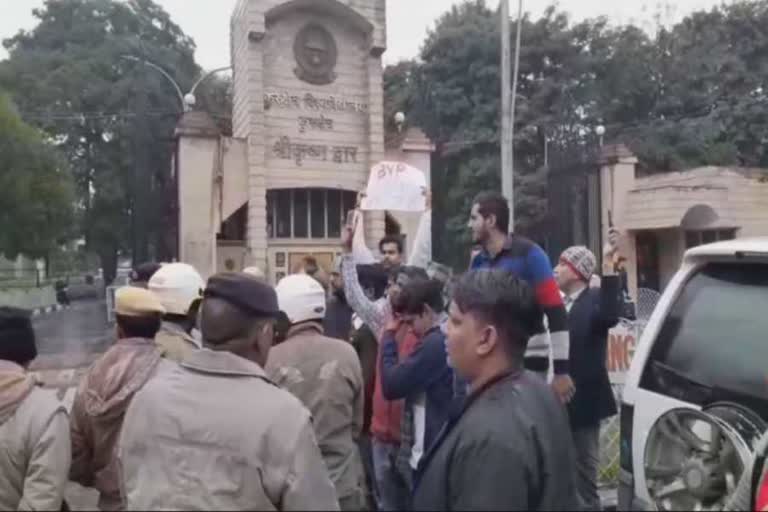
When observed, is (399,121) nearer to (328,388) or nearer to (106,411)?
(328,388)

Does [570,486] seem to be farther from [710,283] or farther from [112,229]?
[112,229]

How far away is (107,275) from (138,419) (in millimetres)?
46216

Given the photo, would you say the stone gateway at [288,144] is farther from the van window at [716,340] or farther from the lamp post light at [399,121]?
the van window at [716,340]

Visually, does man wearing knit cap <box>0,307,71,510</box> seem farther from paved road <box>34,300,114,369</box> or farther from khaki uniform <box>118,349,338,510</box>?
paved road <box>34,300,114,369</box>

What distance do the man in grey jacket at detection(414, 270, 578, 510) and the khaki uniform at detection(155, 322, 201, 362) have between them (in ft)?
4.84

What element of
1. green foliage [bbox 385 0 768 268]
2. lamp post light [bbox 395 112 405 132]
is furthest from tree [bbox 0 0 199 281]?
lamp post light [bbox 395 112 405 132]

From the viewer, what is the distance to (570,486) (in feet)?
6.37

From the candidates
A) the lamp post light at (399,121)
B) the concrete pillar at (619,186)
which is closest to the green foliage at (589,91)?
the concrete pillar at (619,186)

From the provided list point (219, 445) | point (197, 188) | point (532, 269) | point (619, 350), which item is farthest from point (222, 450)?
point (197, 188)

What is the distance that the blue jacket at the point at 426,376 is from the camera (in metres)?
3.69

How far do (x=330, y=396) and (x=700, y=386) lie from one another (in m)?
1.44

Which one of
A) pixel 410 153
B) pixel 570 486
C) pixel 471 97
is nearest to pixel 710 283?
pixel 570 486

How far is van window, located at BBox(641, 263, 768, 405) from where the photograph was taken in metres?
3.07

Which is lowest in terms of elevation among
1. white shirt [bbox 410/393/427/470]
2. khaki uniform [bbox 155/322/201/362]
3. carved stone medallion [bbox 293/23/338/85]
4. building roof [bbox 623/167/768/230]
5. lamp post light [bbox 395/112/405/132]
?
white shirt [bbox 410/393/427/470]
